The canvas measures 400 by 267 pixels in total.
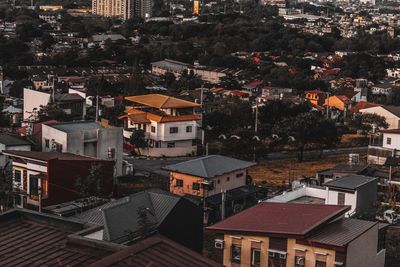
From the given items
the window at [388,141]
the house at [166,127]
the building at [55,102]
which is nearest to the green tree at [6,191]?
the house at [166,127]

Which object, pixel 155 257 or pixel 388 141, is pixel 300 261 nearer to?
pixel 155 257

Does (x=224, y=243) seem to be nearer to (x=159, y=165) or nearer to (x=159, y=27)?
(x=159, y=165)

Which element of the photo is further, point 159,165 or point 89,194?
point 159,165

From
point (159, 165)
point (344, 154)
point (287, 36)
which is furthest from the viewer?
point (287, 36)

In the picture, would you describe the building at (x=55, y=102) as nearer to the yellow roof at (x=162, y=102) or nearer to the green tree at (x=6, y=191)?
the yellow roof at (x=162, y=102)

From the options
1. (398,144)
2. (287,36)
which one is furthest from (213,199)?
(287,36)

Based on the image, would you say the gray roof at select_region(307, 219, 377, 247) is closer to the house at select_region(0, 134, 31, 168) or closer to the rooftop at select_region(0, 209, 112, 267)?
the rooftop at select_region(0, 209, 112, 267)
